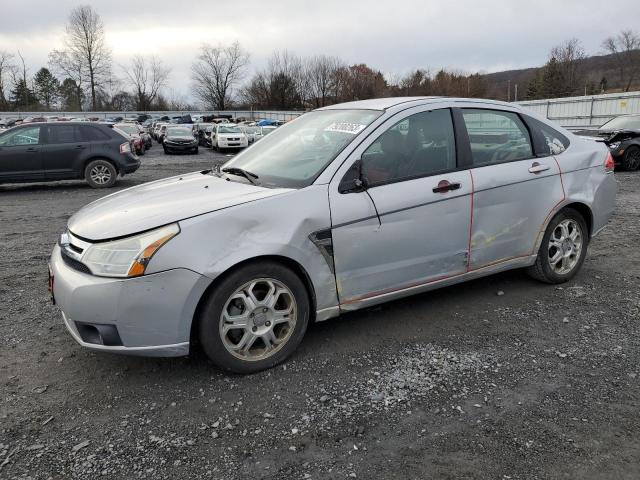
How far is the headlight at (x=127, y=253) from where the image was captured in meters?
2.93

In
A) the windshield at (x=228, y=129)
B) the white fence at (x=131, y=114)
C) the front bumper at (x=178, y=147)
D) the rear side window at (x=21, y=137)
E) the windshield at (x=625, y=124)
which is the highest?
the white fence at (x=131, y=114)

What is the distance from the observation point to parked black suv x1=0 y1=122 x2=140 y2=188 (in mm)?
12078

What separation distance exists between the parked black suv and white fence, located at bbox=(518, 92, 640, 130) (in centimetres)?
1936

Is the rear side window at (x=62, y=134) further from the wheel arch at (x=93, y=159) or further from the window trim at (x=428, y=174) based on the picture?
the window trim at (x=428, y=174)

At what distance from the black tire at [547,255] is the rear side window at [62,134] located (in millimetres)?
Answer: 11541

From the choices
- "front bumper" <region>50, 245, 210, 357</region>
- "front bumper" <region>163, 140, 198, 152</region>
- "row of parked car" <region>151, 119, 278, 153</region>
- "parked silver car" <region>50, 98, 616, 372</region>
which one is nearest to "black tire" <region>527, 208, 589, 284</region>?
"parked silver car" <region>50, 98, 616, 372</region>

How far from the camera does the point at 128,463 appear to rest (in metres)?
2.54

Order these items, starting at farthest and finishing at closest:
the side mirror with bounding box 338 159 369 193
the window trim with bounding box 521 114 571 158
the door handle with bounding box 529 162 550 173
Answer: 1. the window trim with bounding box 521 114 571 158
2. the door handle with bounding box 529 162 550 173
3. the side mirror with bounding box 338 159 369 193

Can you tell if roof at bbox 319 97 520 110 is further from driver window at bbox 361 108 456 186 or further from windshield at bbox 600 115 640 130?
windshield at bbox 600 115 640 130

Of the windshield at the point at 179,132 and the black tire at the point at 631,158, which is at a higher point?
the windshield at the point at 179,132

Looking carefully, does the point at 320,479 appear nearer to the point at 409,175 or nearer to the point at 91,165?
the point at 409,175

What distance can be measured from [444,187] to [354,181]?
2.47 ft

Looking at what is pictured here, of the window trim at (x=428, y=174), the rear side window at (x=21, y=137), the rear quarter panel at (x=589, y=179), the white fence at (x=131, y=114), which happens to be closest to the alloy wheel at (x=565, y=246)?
the rear quarter panel at (x=589, y=179)

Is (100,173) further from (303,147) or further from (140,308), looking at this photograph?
(140,308)
